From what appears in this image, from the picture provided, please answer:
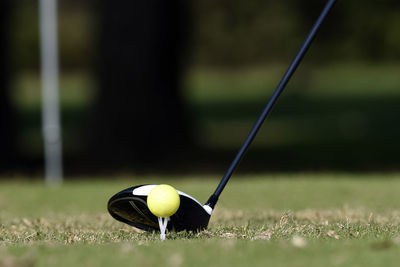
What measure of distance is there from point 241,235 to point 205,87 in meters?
34.2

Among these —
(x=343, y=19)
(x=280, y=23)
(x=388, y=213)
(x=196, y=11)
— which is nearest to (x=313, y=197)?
(x=388, y=213)

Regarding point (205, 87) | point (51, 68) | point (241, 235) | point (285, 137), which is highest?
point (241, 235)

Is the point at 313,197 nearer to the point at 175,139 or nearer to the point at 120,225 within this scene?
the point at 120,225

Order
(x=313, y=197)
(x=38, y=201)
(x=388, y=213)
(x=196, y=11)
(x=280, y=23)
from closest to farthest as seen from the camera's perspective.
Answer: (x=388, y=213) < (x=313, y=197) < (x=38, y=201) < (x=280, y=23) < (x=196, y=11)

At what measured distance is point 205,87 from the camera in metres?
38.9

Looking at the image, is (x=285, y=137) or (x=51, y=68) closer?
(x=51, y=68)

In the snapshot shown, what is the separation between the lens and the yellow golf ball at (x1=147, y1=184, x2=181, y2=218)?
4520mm

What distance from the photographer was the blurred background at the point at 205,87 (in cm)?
1406

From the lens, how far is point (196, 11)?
111 feet

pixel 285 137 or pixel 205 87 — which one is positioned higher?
pixel 285 137

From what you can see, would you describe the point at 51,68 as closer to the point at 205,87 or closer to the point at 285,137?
the point at 285,137

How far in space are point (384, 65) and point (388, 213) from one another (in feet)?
96.0

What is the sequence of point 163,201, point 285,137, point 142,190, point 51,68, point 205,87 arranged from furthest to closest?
1. point 205,87
2. point 285,137
3. point 51,68
4. point 142,190
5. point 163,201

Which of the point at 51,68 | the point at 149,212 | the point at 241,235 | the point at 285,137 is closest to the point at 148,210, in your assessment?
the point at 149,212
